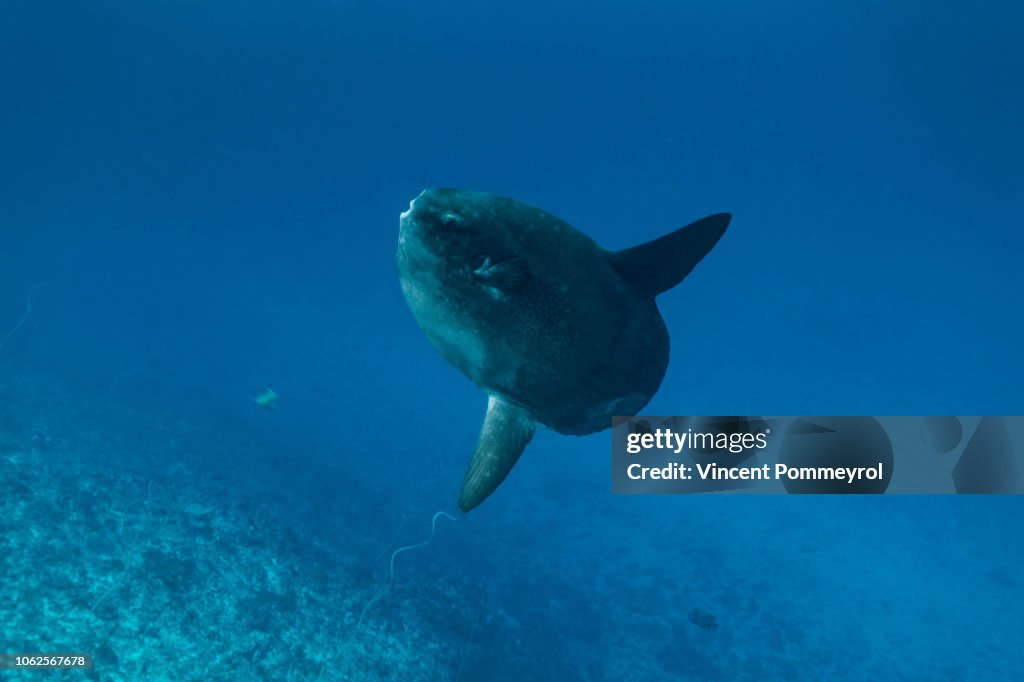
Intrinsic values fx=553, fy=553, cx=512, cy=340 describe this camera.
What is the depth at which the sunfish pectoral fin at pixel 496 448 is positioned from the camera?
2.96 meters

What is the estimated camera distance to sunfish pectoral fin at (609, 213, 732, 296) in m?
3.03

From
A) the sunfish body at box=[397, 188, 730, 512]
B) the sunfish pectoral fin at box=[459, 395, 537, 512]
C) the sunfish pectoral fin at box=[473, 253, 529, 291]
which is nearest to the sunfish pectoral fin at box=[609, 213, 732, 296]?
the sunfish body at box=[397, 188, 730, 512]

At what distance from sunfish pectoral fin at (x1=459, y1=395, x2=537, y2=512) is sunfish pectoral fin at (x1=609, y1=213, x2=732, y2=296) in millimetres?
999

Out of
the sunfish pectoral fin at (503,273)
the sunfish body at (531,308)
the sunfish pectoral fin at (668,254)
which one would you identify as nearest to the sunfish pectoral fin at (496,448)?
the sunfish body at (531,308)

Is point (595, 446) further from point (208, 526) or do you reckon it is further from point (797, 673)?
point (208, 526)

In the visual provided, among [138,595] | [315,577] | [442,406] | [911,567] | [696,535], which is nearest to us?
[138,595]

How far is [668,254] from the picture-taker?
3.07 metres

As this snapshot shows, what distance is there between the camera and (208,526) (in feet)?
40.3

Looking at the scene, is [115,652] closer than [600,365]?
No

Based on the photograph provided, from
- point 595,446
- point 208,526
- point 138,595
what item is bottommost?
point 138,595

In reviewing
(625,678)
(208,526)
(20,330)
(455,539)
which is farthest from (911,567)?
(20,330)

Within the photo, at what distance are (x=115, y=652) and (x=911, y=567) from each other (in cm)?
2953

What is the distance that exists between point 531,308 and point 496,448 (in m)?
0.88

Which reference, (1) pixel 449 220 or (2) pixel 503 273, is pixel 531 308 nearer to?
(2) pixel 503 273
